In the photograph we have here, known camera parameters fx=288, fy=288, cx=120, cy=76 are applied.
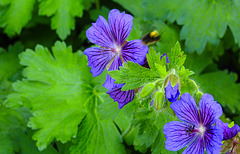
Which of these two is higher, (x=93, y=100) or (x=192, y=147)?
(x=192, y=147)

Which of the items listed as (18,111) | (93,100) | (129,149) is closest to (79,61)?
(93,100)

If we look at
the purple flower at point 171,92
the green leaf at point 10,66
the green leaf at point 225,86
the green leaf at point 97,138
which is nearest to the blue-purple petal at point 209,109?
the purple flower at point 171,92

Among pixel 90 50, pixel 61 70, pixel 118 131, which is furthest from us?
pixel 61 70

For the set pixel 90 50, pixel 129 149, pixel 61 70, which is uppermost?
pixel 90 50

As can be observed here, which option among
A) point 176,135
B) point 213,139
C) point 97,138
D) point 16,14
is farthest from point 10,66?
point 213,139

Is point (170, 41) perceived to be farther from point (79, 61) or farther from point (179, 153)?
point (179, 153)

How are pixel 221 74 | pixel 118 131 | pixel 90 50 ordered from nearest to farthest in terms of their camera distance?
pixel 90 50
pixel 118 131
pixel 221 74

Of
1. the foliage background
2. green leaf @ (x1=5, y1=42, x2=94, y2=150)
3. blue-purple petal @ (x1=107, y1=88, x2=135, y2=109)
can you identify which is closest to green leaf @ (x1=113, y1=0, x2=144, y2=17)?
the foliage background

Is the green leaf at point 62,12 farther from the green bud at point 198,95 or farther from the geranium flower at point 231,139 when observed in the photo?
the geranium flower at point 231,139
